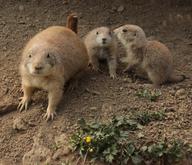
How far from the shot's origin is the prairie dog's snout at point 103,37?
22.6ft

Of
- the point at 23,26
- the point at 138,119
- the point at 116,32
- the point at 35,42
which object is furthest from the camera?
the point at 23,26

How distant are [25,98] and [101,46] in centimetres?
135

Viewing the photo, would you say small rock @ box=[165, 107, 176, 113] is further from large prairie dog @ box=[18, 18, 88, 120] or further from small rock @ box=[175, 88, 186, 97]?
large prairie dog @ box=[18, 18, 88, 120]

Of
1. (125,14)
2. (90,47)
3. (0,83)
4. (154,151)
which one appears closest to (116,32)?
(90,47)

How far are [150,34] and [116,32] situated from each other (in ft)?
2.64

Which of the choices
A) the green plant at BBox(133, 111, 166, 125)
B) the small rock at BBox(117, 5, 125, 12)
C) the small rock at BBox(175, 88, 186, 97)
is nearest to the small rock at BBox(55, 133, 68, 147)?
the green plant at BBox(133, 111, 166, 125)

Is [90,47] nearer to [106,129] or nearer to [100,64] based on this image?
[100,64]

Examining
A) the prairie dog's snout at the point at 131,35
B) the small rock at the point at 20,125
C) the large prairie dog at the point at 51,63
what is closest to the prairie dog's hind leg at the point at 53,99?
the large prairie dog at the point at 51,63

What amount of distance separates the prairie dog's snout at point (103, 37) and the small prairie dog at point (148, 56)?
0.13 meters

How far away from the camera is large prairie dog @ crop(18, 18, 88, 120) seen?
5844 mm

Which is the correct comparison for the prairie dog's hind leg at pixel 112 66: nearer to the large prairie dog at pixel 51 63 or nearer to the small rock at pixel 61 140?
the large prairie dog at pixel 51 63

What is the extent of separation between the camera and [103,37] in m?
6.86

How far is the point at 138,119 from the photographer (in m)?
5.77

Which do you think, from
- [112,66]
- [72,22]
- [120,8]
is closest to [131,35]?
[112,66]
